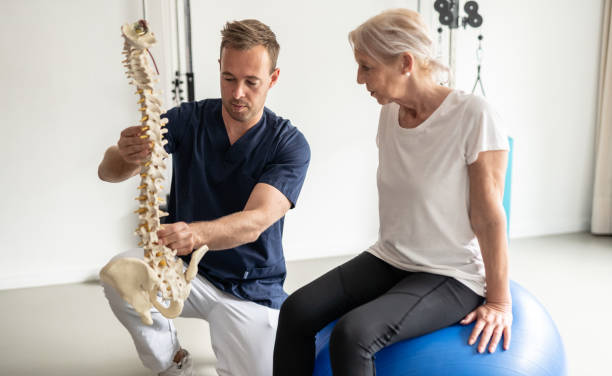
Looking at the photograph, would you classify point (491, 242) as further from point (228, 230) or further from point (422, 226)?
point (228, 230)

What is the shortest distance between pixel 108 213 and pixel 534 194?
2637mm

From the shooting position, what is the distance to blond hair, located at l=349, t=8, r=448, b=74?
144 cm

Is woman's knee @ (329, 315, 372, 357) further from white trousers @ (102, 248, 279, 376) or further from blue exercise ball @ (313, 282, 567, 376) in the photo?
white trousers @ (102, 248, 279, 376)

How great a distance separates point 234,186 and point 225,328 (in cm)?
43

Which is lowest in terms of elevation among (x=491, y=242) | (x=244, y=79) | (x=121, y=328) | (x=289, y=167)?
(x=121, y=328)

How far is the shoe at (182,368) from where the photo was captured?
6.61 feet

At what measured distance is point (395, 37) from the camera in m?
1.44

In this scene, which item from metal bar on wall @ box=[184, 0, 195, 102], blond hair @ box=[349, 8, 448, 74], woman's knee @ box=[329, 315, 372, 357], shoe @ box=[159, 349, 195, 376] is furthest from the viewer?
metal bar on wall @ box=[184, 0, 195, 102]

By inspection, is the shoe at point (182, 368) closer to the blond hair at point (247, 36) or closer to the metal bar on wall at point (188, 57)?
the blond hair at point (247, 36)

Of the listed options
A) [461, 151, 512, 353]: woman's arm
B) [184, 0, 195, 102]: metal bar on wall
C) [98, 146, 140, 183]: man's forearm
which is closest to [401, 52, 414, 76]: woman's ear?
[461, 151, 512, 353]: woman's arm

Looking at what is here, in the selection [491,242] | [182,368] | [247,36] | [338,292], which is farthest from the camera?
[182,368]

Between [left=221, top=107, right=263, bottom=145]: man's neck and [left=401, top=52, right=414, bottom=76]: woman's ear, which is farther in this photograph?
[left=221, top=107, right=263, bottom=145]: man's neck

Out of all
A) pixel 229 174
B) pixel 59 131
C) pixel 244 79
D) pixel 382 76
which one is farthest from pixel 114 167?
pixel 59 131

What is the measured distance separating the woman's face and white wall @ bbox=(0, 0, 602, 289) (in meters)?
1.81
